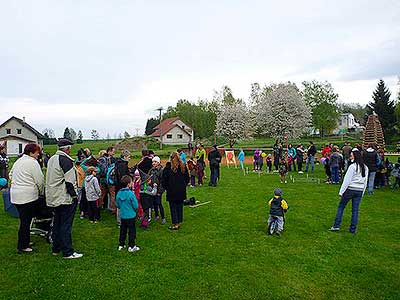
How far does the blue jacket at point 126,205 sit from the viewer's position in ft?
20.7

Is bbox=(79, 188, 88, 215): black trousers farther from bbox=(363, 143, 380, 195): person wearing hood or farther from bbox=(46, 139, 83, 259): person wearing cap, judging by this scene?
bbox=(363, 143, 380, 195): person wearing hood

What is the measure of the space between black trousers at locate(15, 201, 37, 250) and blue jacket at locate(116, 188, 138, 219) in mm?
1540

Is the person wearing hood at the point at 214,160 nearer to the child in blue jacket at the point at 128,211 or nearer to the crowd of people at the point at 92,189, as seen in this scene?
the crowd of people at the point at 92,189

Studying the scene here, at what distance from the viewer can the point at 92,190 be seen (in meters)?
8.19

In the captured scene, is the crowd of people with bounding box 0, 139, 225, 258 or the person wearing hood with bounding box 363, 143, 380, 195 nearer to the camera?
the crowd of people with bounding box 0, 139, 225, 258

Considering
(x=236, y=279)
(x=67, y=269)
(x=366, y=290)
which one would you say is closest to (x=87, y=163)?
(x=67, y=269)

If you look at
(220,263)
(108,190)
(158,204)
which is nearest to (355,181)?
(220,263)

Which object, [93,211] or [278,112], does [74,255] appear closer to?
[93,211]

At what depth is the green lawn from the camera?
4.80 m

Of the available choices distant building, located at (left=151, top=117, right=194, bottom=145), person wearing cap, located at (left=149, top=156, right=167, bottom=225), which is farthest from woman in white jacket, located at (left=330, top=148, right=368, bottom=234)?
distant building, located at (left=151, top=117, right=194, bottom=145)

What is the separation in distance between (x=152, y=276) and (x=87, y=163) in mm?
4594

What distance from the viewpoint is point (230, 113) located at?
4928 cm

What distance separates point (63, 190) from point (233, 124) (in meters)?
43.9

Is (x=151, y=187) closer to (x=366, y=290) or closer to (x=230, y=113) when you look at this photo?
(x=366, y=290)
